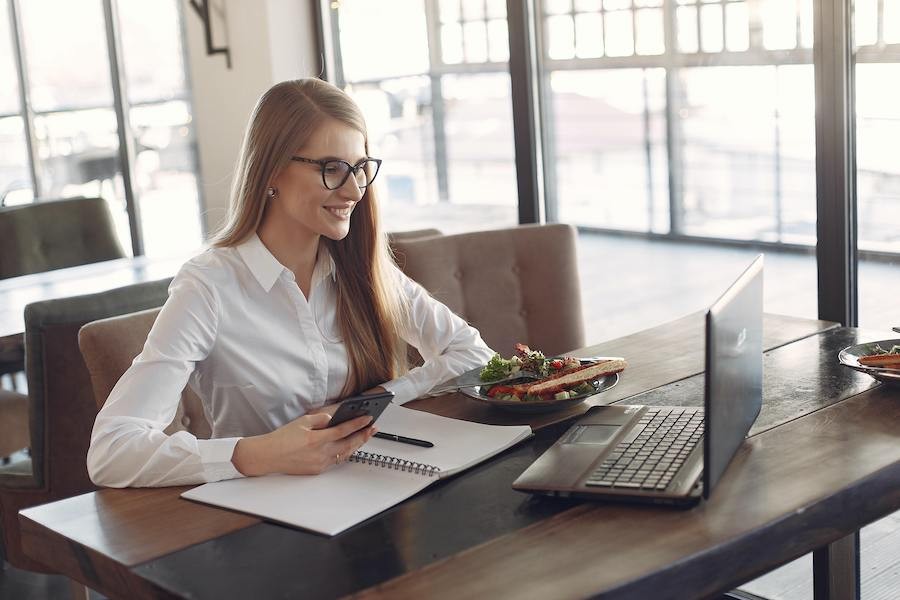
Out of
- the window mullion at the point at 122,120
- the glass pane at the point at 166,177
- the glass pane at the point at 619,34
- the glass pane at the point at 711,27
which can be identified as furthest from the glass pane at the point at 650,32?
the window mullion at the point at 122,120

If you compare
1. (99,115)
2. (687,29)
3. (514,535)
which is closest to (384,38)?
(687,29)

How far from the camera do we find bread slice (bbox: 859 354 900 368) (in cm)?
174

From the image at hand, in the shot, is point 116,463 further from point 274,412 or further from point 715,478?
point 715,478

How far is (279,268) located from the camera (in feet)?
6.15

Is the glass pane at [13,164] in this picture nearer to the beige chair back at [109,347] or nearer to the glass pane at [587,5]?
the glass pane at [587,5]

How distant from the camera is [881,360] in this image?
1.76 metres

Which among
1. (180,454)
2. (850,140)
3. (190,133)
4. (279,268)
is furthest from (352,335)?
(190,133)

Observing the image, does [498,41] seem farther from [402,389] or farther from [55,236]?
[55,236]

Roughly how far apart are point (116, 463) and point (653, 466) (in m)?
0.76

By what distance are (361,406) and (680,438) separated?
448mm

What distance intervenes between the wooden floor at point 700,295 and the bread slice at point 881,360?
0.65m

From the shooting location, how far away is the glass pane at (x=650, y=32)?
2756 mm

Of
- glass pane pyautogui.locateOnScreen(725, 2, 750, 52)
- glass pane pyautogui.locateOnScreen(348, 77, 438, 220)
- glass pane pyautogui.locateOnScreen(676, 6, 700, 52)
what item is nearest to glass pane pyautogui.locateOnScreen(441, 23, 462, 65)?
glass pane pyautogui.locateOnScreen(348, 77, 438, 220)

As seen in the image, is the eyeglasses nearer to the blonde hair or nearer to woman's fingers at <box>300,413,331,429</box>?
the blonde hair
